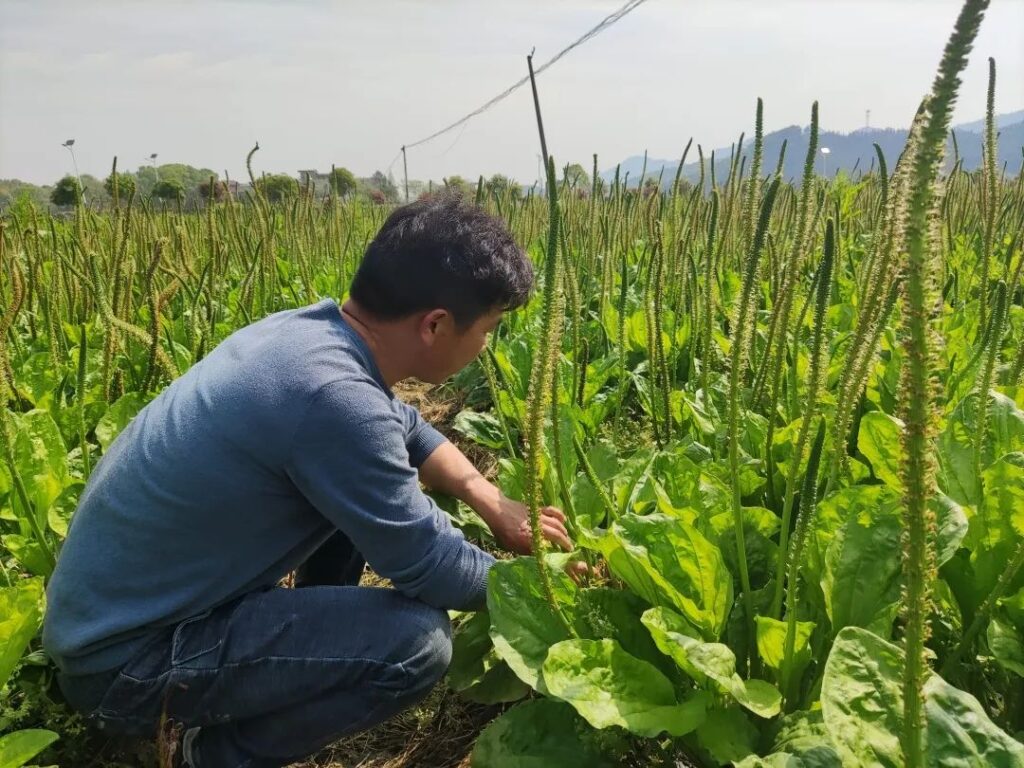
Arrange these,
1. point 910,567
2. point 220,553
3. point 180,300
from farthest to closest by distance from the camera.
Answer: point 180,300, point 220,553, point 910,567

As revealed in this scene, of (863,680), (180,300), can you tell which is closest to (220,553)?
(863,680)

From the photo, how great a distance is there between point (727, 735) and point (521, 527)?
807 millimetres

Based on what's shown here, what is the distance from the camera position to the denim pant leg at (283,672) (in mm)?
1789

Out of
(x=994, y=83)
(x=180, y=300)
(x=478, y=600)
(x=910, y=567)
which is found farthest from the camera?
(x=180, y=300)

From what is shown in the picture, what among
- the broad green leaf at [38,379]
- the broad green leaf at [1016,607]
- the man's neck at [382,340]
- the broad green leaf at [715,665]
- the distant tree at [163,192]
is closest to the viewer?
the broad green leaf at [715,665]

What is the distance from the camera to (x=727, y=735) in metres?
1.52

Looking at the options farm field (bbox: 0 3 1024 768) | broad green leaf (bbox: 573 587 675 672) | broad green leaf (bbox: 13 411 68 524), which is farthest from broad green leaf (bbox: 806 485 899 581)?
broad green leaf (bbox: 13 411 68 524)

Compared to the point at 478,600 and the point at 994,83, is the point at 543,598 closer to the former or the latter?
the point at 478,600

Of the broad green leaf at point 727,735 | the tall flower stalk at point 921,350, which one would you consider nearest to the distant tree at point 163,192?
the broad green leaf at point 727,735

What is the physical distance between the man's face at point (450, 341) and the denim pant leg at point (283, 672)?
0.60 m

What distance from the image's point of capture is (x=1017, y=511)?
5.47 feet

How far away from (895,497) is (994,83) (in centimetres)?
153

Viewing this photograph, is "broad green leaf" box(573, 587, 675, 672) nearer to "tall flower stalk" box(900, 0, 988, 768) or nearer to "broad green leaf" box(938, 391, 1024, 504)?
"broad green leaf" box(938, 391, 1024, 504)

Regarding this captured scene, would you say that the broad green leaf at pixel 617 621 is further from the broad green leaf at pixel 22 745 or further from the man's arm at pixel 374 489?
the broad green leaf at pixel 22 745
